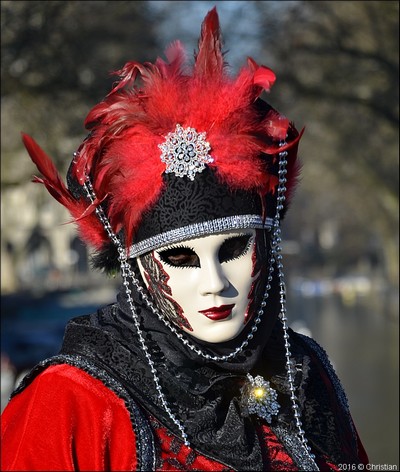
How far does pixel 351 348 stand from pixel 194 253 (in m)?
16.8

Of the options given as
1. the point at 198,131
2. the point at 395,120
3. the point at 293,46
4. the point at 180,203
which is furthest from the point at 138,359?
the point at 293,46

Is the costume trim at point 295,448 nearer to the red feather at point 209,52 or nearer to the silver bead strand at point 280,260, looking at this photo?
the silver bead strand at point 280,260

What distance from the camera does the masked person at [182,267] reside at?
2787mm

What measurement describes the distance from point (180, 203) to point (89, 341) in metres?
0.47

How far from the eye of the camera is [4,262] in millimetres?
35688

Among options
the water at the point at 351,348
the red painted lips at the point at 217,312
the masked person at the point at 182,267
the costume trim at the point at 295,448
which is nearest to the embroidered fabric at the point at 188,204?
the masked person at the point at 182,267

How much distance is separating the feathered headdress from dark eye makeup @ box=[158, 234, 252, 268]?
0.12 meters

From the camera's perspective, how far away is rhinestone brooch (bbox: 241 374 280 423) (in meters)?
2.98

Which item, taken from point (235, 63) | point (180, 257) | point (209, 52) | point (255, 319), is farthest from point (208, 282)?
point (235, 63)

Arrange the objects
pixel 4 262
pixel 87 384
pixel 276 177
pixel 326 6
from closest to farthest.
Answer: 1. pixel 87 384
2. pixel 276 177
3. pixel 326 6
4. pixel 4 262

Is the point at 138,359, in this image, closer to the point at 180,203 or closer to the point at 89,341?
the point at 89,341

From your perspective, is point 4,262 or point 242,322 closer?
point 242,322

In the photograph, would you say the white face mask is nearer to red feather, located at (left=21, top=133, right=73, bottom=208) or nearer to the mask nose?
the mask nose

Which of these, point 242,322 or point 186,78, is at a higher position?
point 186,78
